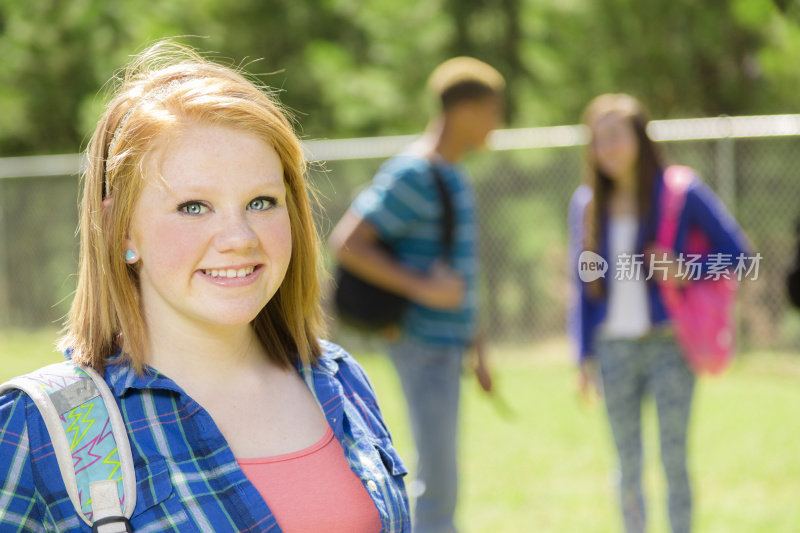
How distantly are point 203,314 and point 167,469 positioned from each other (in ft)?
0.82

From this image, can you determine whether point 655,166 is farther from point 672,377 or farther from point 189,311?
point 189,311

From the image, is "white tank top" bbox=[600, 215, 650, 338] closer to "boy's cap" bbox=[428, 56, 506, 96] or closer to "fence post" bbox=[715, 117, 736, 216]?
"boy's cap" bbox=[428, 56, 506, 96]

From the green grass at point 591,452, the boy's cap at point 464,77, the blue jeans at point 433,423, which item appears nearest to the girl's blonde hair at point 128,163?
the blue jeans at point 433,423

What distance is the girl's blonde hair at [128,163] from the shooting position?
4.70 ft

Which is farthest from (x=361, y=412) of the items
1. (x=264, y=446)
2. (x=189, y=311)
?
(x=189, y=311)

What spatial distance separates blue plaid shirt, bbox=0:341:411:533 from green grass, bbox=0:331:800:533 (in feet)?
9.56

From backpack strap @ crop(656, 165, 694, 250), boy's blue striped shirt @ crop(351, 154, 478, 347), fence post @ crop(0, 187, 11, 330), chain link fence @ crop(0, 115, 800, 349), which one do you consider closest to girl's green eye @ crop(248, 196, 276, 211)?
boy's blue striped shirt @ crop(351, 154, 478, 347)

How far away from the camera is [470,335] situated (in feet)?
11.2

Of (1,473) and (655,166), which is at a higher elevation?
(655,166)

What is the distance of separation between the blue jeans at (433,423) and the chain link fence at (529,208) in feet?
13.1

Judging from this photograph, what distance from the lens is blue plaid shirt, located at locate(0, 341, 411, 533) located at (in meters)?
1.25

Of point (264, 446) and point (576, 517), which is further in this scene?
point (576, 517)

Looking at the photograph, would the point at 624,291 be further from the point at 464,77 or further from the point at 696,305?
the point at 464,77

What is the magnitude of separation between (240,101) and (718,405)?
5817 mm
